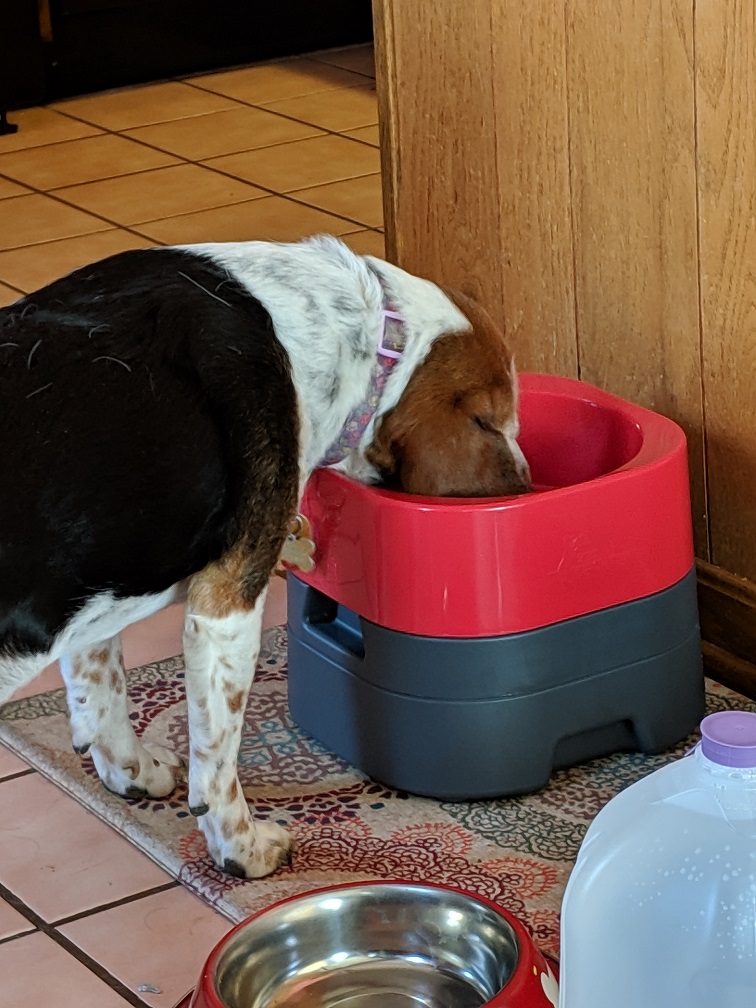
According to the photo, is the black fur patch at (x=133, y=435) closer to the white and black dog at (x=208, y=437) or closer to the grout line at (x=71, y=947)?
the white and black dog at (x=208, y=437)

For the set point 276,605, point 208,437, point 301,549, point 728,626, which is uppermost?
point 208,437

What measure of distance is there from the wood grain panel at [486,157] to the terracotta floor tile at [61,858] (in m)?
1.04

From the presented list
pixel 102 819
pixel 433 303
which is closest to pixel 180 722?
pixel 102 819

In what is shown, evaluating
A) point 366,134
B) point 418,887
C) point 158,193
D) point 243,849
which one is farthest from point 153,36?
point 418,887

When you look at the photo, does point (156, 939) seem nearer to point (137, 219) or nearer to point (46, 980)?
point (46, 980)

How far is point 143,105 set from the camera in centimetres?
576

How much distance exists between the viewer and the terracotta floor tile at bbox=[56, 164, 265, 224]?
4.69 m

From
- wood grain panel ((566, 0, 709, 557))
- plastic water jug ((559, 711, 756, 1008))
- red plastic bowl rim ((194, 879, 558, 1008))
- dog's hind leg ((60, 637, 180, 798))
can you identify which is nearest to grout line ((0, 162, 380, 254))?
wood grain panel ((566, 0, 709, 557))

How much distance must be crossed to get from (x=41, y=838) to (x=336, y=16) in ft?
15.4

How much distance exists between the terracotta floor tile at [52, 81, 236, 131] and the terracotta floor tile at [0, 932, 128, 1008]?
401 centimetres

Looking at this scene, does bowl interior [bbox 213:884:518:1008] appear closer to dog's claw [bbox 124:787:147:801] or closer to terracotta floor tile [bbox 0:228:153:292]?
Result: dog's claw [bbox 124:787:147:801]

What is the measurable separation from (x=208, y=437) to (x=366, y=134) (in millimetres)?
3620

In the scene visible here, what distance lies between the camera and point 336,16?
6.27 metres

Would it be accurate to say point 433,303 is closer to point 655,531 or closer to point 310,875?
point 655,531
